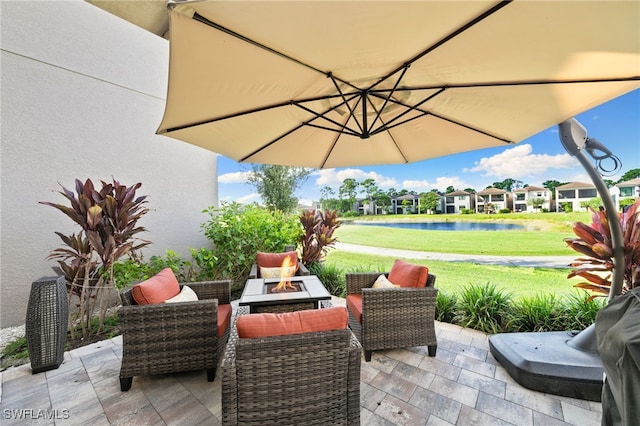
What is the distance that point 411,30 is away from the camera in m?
1.38

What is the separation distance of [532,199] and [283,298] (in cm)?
508

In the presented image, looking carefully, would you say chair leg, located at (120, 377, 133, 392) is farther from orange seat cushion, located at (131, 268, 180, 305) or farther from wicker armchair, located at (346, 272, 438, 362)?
wicker armchair, located at (346, 272, 438, 362)

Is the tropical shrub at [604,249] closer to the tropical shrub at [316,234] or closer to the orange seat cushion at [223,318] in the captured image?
the orange seat cushion at [223,318]

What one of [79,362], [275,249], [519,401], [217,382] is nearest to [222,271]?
[275,249]

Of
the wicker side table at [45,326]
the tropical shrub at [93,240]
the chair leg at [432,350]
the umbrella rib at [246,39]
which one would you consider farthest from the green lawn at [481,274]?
the wicker side table at [45,326]

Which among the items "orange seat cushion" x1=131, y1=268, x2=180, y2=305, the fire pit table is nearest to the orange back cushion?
the fire pit table

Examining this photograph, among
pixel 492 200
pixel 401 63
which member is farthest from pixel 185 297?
pixel 492 200

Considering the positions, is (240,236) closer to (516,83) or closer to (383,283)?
(383,283)

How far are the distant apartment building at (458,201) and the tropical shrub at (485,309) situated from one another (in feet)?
8.49

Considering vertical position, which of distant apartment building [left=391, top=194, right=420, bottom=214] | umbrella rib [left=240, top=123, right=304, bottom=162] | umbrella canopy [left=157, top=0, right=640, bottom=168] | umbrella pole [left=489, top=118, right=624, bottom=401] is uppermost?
umbrella canopy [left=157, top=0, right=640, bottom=168]

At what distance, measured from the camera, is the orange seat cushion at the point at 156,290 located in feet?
7.77

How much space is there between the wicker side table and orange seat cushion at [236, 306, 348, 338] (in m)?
2.42

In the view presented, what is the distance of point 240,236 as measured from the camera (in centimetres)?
492

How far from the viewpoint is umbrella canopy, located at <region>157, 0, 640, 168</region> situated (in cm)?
125
